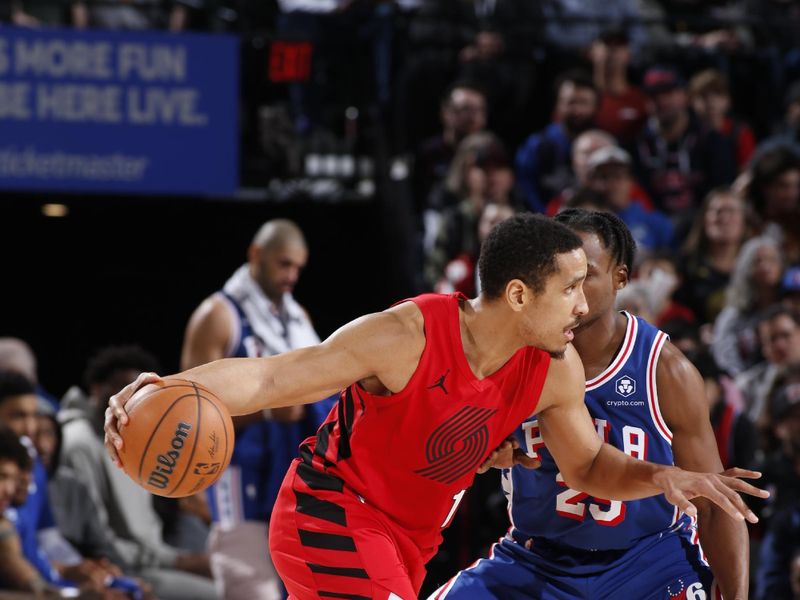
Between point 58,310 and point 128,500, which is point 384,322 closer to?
point 128,500

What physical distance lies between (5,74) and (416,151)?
284cm

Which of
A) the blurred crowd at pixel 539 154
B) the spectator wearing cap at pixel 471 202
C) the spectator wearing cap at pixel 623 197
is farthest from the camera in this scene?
the spectator wearing cap at pixel 471 202

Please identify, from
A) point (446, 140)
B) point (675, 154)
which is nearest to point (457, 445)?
point (446, 140)

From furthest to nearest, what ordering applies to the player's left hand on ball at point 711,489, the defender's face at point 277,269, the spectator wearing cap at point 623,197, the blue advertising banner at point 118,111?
the blue advertising banner at point 118,111, the spectator wearing cap at point 623,197, the defender's face at point 277,269, the player's left hand on ball at point 711,489

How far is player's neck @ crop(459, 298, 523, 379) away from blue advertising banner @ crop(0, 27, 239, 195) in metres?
4.99

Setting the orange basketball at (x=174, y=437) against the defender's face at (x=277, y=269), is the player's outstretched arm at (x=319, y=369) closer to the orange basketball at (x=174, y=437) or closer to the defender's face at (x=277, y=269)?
the orange basketball at (x=174, y=437)

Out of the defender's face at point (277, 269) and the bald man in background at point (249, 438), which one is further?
the defender's face at point (277, 269)

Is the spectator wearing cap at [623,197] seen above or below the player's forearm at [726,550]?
above

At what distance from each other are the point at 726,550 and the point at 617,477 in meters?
0.46

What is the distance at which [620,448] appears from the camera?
14.0ft

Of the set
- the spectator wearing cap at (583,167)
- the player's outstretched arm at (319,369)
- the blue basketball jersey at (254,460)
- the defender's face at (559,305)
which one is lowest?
the blue basketball jersey at (254,460)

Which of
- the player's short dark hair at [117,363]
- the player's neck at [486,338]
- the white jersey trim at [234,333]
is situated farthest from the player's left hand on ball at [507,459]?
the player's short dark hair at [117,363]

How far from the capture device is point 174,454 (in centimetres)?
347

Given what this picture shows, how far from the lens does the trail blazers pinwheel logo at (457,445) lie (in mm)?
3902
